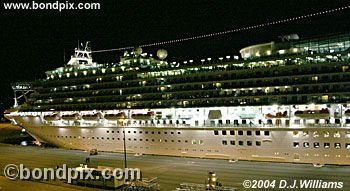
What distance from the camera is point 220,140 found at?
93.4ft

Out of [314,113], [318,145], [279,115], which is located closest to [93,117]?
[279,115]

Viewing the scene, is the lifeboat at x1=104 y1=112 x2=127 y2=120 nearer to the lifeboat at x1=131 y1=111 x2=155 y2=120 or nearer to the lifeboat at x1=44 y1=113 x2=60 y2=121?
the lifeboat at x1=131 y1=111 x2=155 y2=120

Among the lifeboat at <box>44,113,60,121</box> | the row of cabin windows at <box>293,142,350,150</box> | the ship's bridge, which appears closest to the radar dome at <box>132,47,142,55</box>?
the lifeboat at <box>44,113,60,121</box>

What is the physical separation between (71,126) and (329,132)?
80.2 feet

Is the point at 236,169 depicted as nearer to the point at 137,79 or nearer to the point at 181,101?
the point at 181,101

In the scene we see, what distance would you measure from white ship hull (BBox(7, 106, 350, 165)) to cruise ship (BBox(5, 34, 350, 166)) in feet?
0.23

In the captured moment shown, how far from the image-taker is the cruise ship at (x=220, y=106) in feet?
83.1

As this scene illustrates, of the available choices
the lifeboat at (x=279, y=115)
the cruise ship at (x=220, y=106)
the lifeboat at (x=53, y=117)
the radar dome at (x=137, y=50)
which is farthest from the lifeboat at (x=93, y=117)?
the lifeboat at (x=279, y=115)

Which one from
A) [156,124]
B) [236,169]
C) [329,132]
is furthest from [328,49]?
[156,124]

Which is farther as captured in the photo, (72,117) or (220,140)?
(72,117)

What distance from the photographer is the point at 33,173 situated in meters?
25.2

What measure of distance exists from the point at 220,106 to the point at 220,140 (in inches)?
114

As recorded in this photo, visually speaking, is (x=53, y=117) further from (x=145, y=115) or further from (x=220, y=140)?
(x=220, y=140)

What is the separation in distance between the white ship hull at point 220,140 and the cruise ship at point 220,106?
0.07 m
